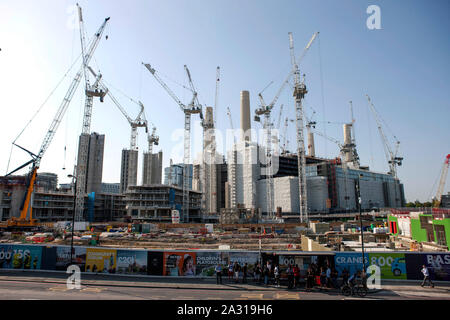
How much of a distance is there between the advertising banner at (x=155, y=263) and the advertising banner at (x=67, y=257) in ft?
18.0

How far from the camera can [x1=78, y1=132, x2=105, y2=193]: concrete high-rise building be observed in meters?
159

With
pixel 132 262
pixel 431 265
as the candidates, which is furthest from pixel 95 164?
pixel 431 265

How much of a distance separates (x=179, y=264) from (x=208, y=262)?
7.23ft

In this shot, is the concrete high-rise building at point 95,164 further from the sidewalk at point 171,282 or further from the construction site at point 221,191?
the sidewalk at point 171,282

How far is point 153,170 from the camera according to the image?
163500mm

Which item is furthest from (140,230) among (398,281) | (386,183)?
(386,183)

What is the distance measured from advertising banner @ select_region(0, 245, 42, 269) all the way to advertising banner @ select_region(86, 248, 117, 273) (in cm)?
479

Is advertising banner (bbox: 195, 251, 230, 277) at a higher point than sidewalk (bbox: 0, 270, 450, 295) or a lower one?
higher

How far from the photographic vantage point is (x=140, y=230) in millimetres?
67375

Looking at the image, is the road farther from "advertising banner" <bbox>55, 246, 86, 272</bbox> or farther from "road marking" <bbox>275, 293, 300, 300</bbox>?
"advertising banner" <bbox>55, 246, 86, 272</bbox>

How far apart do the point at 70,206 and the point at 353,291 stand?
4644 inches

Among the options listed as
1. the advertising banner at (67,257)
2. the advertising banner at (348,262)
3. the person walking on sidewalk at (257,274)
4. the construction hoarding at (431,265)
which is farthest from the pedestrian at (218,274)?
the construction hoarding at (431,265)

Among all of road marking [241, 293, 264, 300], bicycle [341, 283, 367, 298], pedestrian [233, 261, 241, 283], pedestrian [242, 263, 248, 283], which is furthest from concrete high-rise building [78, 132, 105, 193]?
bicycle [341, 283, 367, 298]
